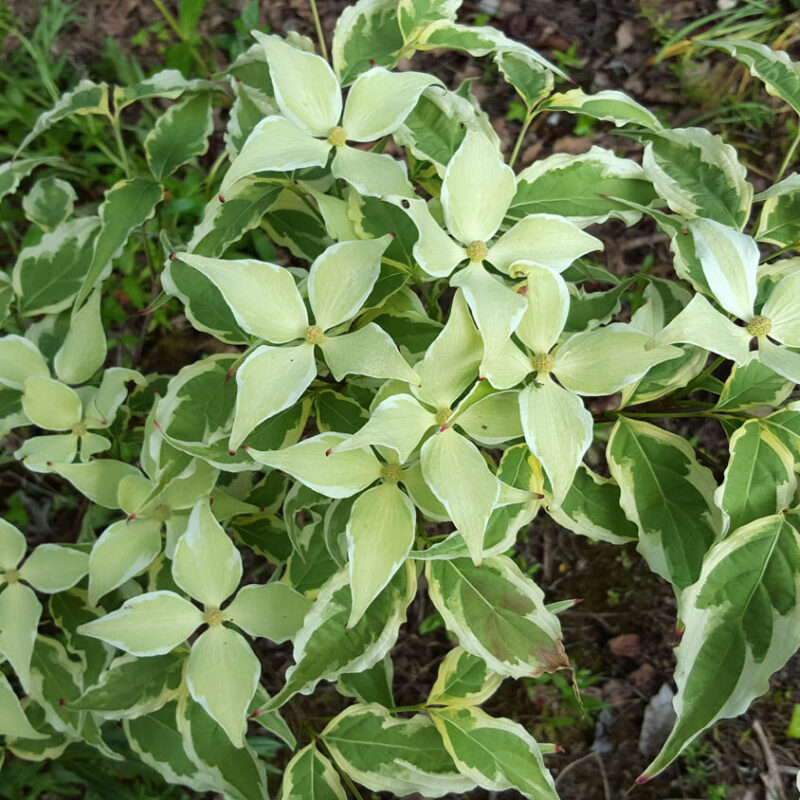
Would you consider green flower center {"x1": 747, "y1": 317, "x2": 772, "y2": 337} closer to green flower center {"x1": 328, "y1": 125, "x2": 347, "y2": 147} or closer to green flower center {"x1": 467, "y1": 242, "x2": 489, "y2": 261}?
green flower center {"x1": 467, "y1": 242, "x2": 489, "y2": 261}

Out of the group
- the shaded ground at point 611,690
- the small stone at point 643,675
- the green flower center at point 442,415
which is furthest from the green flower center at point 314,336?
the small stone at point 643,675

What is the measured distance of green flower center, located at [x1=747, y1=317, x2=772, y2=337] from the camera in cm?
81

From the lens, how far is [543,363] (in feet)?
2.69

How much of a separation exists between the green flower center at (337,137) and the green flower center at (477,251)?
219mm

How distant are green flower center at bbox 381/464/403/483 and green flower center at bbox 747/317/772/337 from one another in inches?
16.9

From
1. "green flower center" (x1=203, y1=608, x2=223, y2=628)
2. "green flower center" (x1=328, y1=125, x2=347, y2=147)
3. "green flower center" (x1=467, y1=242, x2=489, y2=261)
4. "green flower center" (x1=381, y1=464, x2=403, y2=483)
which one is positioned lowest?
"green flower center" (x1=203, y1=608, x2=223, y2=628)

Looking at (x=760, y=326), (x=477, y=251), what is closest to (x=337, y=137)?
(x=477, y=251)

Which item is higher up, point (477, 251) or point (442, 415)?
point (477, 251)

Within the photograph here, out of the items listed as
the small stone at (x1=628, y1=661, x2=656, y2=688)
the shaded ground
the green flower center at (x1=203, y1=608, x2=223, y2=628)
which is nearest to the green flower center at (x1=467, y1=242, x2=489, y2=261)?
the green flower center at (x1=203, y1=608, x2=223, y2=628)

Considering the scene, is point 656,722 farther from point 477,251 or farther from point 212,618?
point 477,251

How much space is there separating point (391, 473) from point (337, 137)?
1.38 feet

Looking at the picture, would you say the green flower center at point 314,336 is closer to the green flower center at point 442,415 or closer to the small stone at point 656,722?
the green flower center at point 442,415

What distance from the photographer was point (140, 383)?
1188mm

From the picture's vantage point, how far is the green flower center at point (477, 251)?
847 millimetres
